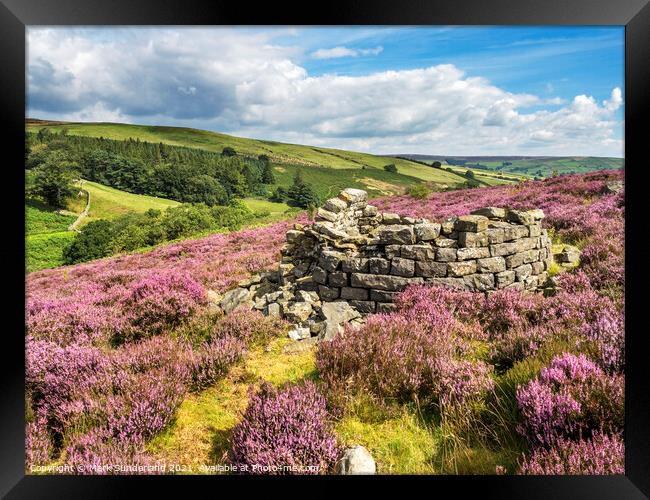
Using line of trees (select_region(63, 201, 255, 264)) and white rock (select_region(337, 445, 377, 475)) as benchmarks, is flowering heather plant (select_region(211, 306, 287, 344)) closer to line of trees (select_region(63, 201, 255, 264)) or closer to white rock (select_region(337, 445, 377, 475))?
white rock (select_region(337, 445, 377, 475))

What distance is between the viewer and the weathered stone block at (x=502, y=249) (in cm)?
566

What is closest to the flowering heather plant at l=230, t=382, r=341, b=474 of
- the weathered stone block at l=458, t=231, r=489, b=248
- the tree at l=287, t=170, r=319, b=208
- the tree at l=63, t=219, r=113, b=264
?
the weathered stone block at l=458, t=231, r=489, b=248

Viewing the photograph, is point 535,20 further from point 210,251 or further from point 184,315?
point 210,251

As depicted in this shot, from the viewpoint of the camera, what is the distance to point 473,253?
5520mm

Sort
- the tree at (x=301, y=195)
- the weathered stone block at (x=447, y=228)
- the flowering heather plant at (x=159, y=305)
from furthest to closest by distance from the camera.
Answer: the tree at (x=301, y=195) < the weathered stone block at (x=447, y=228) < the flowering heather plant at (x=159, y=305)

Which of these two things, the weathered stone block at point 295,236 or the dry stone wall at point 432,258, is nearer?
the dry stone wall at point 432,258

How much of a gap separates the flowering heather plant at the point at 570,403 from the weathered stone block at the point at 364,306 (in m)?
3.12

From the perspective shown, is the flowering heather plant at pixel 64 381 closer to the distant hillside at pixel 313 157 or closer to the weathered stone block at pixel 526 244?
the weathered stone block at pixel 526 244

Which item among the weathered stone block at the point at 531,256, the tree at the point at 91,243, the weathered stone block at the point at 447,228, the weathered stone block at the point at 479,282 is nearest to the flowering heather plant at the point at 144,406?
the weathered stone block at the point at 479,282

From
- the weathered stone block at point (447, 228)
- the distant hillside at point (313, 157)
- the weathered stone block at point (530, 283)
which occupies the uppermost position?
the distant hillside at point (313, 157)

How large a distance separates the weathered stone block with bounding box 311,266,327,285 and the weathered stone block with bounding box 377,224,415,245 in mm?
1275

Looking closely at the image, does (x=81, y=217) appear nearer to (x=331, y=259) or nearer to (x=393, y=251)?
(x=331, y=259)
